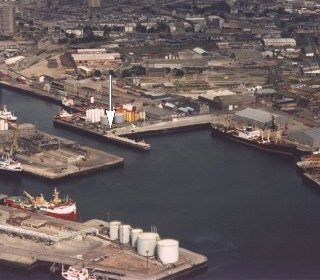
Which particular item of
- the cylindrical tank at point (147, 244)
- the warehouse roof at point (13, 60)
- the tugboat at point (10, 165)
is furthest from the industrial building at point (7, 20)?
the cylindrical tank at point (147, 244)

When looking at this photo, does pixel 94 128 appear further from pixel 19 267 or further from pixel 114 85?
pixel 19 267

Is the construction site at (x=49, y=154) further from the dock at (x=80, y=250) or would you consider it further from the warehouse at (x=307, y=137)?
the warehouse at (x=307, y=137)

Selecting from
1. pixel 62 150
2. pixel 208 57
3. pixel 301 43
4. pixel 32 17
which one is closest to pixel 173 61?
pixel 208 57

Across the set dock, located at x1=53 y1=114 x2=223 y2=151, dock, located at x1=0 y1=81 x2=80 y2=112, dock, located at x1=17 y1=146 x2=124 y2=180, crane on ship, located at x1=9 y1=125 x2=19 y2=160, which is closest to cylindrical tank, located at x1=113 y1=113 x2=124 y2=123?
dock, located at x1=53 y1=114 x2=223 y2=151

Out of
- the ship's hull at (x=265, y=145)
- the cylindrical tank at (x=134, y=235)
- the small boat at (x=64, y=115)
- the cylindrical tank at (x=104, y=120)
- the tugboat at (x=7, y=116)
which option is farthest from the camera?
the small boat at (x=64, y=115)

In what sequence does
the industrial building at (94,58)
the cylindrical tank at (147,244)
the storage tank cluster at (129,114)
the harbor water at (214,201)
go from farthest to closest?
1. the industrial building at (94,58)
2. the storage tank cluster at (129,114)
3. the harbor water at (214,201)
4. the cylindrical tank at (147,244)

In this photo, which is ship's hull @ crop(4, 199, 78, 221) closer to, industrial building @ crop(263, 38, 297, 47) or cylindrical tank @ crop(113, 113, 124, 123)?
cylindrical tank @ crop(113, 113, 124, 123)

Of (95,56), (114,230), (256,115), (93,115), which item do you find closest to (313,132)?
(256,115)

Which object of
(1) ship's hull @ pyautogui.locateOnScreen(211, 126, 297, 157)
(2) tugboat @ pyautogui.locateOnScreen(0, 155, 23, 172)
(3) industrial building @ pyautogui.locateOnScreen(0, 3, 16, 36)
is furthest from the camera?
(3) industrial building @ pyautogui.locateOnScreen(0, 3, 16, 36)
